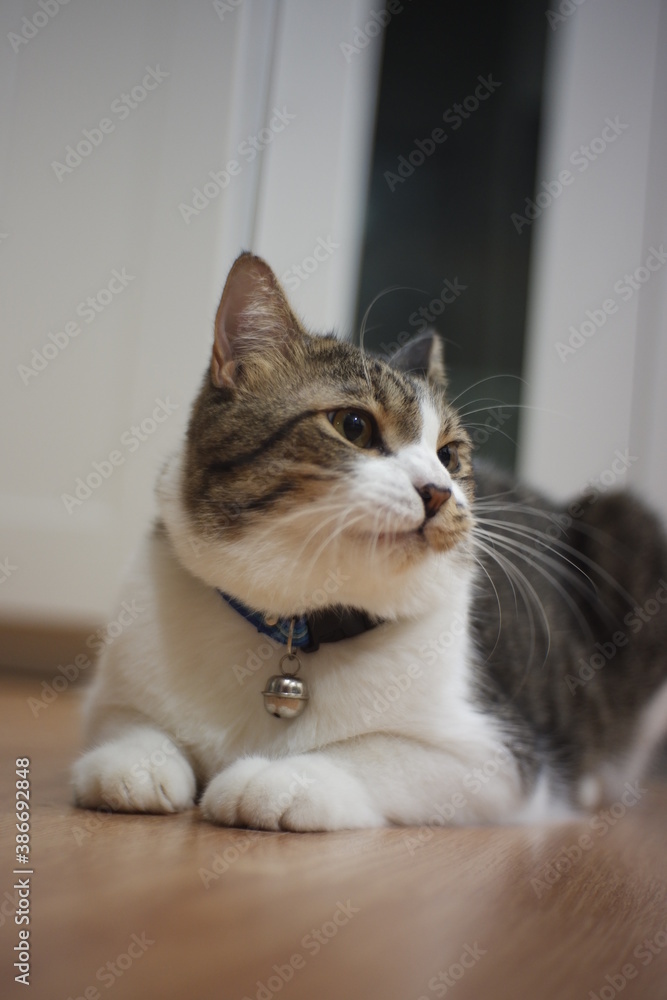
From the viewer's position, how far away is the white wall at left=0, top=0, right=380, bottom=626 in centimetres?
256

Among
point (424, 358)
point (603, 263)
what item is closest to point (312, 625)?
point (424, 358)

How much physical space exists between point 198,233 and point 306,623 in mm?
1832

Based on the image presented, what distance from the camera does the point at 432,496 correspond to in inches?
44.2

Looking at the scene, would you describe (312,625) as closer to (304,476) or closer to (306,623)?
(306,623)

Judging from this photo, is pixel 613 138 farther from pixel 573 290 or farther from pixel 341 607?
pixel 341 607

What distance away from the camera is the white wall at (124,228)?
2.56 meters

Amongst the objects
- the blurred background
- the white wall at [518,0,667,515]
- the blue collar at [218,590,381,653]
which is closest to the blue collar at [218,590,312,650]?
the blue collar at [218,590,381,653]

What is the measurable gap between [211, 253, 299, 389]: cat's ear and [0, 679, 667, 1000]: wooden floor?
713 mm

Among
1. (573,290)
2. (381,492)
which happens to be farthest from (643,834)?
(573,290)

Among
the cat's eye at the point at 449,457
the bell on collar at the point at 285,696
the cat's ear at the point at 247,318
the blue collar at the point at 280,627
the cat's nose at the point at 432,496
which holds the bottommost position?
the bell on collar at the point at 285,696

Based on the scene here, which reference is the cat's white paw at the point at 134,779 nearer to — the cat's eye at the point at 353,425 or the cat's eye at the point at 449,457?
the cat's eye at the point at 353,425

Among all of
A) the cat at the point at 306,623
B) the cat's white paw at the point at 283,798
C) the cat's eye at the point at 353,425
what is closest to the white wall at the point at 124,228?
the cat at the point at 306,623

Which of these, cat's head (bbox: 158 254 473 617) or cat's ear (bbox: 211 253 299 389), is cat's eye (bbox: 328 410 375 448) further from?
cat's ear (bbox: 211 253 299 389)

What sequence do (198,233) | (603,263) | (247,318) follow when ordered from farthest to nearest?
(603,263) → (198,233) → (247,318)
